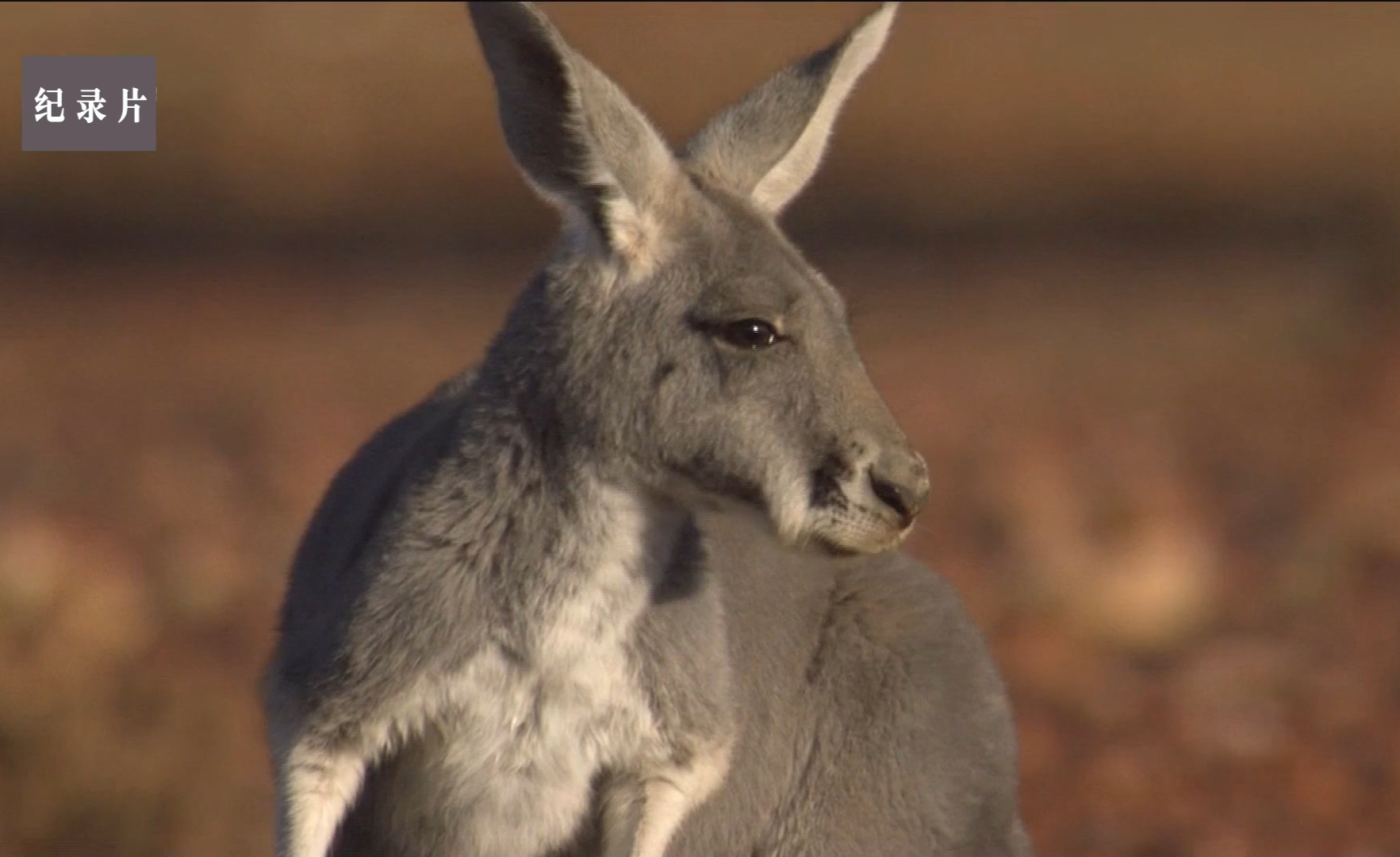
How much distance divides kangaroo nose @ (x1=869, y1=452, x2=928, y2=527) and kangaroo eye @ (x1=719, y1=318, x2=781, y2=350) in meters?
0.31

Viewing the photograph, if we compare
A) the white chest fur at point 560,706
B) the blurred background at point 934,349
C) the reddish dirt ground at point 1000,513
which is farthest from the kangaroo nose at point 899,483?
the blurred background at point 934,349

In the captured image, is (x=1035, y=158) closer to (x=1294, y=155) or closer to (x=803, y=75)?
(x=1294, y=155)

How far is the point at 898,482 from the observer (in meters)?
4.75

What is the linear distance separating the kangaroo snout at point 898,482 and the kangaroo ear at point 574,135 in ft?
2.01

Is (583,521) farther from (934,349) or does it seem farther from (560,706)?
(934,349)

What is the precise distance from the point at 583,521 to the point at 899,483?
0.59 m

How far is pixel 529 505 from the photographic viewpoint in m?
4.88

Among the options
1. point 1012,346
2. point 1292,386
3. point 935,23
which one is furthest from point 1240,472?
point 935,23

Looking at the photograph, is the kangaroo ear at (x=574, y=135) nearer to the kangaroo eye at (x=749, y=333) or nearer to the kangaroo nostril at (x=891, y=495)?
the kangaroo eye at (x=749, y=333)

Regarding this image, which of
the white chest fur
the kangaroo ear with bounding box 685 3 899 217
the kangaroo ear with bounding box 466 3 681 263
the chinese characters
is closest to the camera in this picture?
the kangaroo ear with bounding box 466 3 681 263

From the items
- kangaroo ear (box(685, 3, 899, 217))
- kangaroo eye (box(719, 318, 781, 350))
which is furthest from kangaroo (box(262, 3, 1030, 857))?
kangaroo ear (box(685, 3, 899, 217))

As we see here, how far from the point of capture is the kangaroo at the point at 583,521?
4.78 m

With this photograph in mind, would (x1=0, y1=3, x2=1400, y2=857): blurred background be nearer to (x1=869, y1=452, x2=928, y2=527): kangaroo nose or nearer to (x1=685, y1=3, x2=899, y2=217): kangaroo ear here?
(x1=685, y1=3, x2=899, y2=217): kangaroo ear

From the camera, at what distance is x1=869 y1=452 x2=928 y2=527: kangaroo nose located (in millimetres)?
4754
